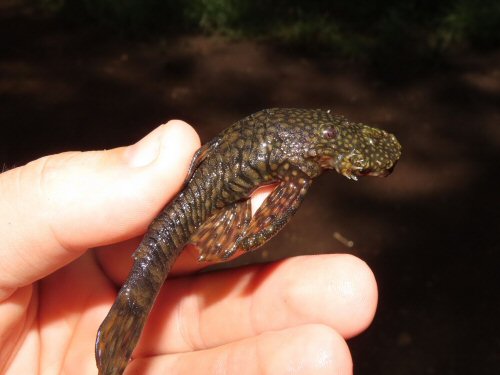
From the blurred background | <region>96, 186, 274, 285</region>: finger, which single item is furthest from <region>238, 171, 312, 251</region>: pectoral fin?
the blurred background

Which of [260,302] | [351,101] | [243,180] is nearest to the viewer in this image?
[243,180]

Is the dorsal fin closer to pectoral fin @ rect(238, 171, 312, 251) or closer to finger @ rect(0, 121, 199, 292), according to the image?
finger @ rect(0, 121, 199, 292)

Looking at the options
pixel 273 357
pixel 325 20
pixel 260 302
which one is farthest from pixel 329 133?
pixel 325 20

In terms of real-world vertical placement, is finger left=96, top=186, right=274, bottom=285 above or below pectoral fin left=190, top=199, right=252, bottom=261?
below

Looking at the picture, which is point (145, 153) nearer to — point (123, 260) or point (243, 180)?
point (243, 180)

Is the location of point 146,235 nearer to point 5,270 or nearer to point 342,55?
point 5,270

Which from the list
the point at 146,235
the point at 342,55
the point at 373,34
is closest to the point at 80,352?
the point at 146,235
